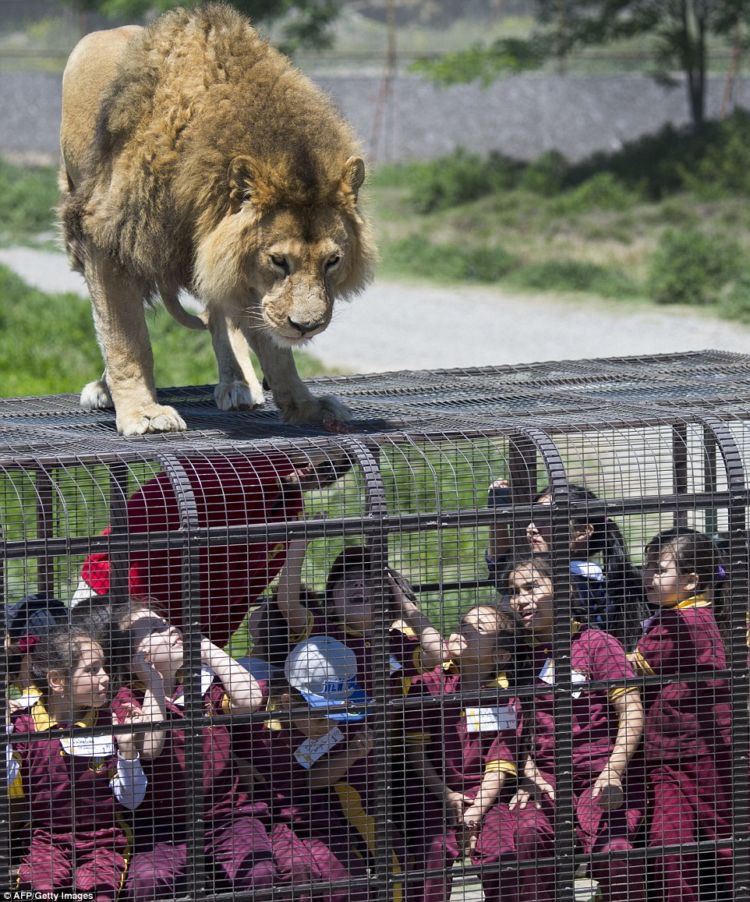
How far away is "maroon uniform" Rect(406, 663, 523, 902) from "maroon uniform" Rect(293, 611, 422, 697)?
2.3 inches

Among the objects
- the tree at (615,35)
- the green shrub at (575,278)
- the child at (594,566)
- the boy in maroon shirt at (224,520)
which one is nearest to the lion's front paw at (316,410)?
the boy in maroon shirt at (224,520)

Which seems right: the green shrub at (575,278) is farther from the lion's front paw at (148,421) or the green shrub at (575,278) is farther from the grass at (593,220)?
the lion's front paw at (148,421)

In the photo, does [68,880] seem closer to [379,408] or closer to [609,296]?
[379,408]

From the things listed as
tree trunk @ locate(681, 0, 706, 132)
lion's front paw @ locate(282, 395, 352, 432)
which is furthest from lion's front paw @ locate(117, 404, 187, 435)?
tree trunk @ locate(681, 0, 706, 132)

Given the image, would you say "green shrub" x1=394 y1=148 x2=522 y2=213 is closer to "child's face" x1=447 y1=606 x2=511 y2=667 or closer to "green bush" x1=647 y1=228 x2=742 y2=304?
"green bush" x1=647 y1=228 x2=742 y2=304

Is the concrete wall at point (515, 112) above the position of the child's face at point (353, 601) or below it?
below

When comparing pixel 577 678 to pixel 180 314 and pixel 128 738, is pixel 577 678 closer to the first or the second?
pixel 128 738

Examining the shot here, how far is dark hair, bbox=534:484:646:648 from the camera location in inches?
155

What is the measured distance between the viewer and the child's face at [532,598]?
3.78 m

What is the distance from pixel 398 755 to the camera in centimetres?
368

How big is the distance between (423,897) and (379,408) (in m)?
1.75

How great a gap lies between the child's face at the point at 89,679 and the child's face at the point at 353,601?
2.12ft

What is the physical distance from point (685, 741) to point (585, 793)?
304 millimetres

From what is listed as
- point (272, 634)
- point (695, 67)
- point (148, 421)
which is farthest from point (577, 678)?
point (695, 67)
